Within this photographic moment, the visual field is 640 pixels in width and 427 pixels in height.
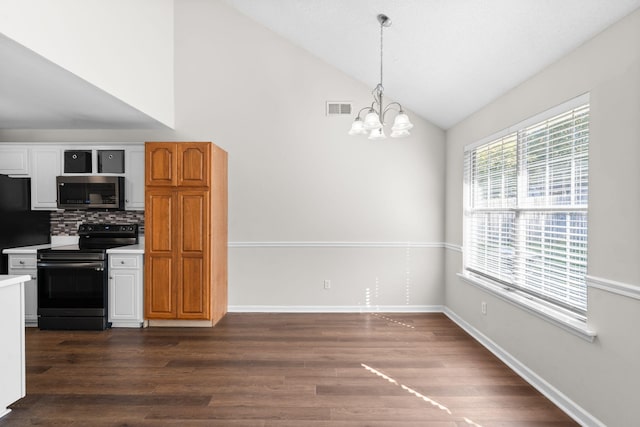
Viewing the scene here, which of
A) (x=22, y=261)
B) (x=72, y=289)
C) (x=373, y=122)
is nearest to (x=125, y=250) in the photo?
(x=72, y=289)

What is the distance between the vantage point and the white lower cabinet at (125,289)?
4.07 m

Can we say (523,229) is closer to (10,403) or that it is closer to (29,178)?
(10,403)

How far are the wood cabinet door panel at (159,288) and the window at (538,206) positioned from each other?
11.2 feet

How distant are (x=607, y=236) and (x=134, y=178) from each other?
4542mm

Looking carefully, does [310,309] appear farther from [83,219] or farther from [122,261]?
[83,219]

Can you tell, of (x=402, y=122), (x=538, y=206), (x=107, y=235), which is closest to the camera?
(x=402, y=122)

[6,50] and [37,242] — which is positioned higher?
[6,50]

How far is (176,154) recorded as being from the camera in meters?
4.02

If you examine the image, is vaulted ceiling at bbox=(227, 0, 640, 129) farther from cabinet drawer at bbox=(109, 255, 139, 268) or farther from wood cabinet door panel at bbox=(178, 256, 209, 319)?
cabinet drawer at bbox=(109, 255, 139, 268)

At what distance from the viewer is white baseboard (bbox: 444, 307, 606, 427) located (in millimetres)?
2252

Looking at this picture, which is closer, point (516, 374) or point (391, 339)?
point (516, 374)

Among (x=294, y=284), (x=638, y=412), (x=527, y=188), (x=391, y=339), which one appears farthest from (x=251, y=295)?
(x=638, y=412)

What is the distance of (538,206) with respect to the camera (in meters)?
2.80

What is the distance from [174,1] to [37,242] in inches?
137
